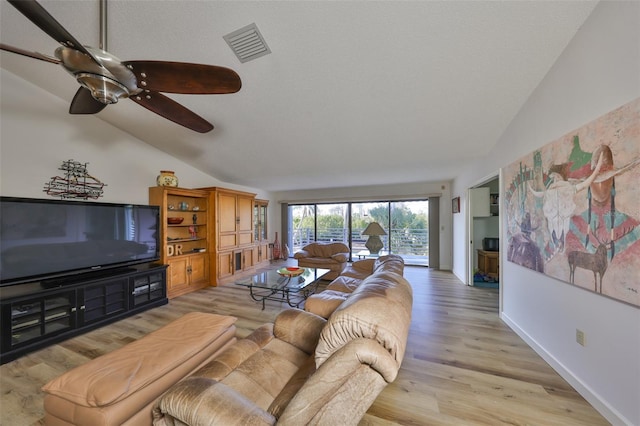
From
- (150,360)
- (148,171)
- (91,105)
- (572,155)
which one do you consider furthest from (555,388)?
(148,171)

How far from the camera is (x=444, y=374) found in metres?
1.88

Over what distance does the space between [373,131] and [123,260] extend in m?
3.86

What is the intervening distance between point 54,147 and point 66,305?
1.92m

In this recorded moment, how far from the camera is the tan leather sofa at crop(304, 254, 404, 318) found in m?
2.02

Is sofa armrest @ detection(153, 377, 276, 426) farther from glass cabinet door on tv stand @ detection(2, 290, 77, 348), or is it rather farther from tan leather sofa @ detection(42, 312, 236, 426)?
glass cabinet door on tv stand @ detection(2, 290, 77, 348)

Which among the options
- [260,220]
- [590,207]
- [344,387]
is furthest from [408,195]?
[344,387]

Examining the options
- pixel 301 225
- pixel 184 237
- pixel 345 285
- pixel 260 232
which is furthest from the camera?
pixel 301 225

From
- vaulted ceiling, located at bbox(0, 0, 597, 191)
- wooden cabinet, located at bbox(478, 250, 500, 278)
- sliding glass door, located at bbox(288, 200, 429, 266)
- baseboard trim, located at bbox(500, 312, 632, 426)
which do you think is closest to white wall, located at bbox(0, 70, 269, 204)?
vaulted ceiling, located at bbox(0, 0, 597, 191)

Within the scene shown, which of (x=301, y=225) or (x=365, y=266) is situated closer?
(x=365, y=266)

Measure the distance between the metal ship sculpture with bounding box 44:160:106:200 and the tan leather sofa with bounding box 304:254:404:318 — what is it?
3350 mm

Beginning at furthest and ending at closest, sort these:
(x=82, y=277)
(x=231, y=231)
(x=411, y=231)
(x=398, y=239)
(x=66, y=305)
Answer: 1. (x=398, y=239)
2. (x=411, y=231)
3. (x=231, y=231)
4. (x=82, y=277)
5. (x=66, y=305)

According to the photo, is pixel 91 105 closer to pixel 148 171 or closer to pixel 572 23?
pixel 148 171

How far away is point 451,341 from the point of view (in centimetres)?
236

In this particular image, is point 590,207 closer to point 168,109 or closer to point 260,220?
point 168,109
